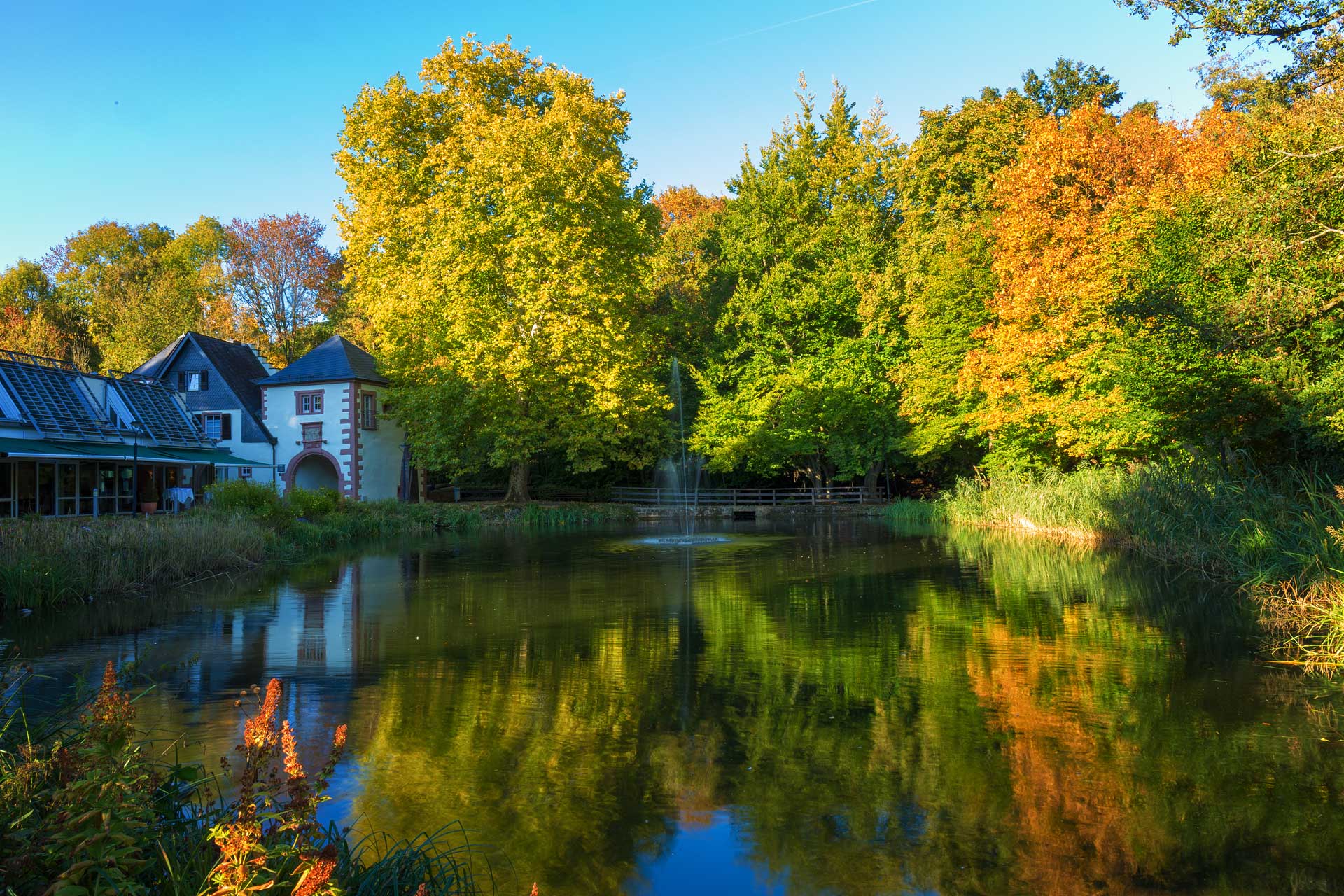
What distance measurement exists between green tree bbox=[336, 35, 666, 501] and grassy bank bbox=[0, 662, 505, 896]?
31.0 metres

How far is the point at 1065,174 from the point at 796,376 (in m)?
14.2

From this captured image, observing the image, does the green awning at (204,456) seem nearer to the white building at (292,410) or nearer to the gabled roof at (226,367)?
the white building at (292,410)

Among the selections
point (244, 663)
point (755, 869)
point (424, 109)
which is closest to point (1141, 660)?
point (755, 869)

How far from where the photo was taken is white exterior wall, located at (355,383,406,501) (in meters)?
41.8

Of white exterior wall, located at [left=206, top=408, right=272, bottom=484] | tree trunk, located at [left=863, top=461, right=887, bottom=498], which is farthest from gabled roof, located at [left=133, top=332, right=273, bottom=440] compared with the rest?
tree trunk, located at [left=863, top=461, right=887, bottom=498]

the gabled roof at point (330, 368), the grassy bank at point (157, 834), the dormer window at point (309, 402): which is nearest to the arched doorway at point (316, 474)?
the dormer window at point (309, 402)

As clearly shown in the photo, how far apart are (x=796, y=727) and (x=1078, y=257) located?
928 inches

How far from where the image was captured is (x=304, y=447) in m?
41.8

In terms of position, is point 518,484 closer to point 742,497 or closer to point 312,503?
point 742,497

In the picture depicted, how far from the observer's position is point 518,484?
3894 centimetres

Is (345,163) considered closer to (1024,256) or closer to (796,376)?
(796,376)

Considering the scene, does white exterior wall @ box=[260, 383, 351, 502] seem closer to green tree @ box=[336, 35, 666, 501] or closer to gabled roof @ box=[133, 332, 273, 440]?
gabled roof @ box=[133, 332, 273, 440]

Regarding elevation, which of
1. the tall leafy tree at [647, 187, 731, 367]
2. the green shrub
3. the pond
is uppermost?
the tall leafy tree at [647, 187, 731, 367]

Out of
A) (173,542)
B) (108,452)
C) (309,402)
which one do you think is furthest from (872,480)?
(173,542)
